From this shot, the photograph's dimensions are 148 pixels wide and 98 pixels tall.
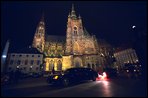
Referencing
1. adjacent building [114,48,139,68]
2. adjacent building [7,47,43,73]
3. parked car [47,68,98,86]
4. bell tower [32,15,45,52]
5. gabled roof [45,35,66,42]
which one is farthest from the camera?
gabled roof [45,35,66,42]

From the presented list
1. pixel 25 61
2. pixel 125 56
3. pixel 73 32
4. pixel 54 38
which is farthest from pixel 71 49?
pixel 125 56

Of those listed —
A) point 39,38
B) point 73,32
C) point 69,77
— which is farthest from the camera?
point 39,38

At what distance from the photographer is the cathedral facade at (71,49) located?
217ft

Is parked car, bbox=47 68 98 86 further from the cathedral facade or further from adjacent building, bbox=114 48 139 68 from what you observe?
adjacent building, bbox=114 48 139 68

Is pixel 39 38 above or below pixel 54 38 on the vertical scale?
below

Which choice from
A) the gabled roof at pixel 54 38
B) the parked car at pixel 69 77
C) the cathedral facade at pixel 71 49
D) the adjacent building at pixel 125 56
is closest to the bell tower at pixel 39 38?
the cathedral facade at pixel 71 49

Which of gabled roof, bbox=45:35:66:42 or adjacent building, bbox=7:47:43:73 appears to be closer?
adjacent building, bbox=7:47:43:73

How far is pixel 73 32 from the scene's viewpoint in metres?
71.6

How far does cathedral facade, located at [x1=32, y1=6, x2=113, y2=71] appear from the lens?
66250 mm

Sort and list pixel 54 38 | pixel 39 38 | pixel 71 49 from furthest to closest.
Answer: pixel 54 38 < pixel 39 38 < pixel 71 49

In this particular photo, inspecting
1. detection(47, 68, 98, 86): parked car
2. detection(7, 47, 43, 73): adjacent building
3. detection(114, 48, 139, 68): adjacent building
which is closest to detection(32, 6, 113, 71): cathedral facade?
detection(7, 47, 43, 73): adjacent building

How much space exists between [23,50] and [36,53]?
5.81m

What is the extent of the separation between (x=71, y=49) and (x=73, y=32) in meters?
9.97

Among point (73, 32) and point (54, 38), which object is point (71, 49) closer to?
point (73, 32)
